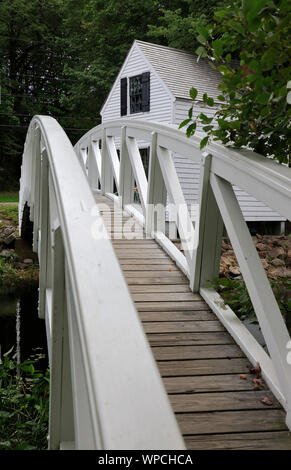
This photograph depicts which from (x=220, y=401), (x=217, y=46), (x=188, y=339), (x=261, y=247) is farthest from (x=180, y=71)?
(x=220, y=401)

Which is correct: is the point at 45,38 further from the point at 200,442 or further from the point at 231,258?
the point at 200,442

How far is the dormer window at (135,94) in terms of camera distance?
48.4ft

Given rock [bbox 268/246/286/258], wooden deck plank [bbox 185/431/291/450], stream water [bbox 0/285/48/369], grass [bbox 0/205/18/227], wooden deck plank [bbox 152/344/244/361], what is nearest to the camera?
wooden deck plank [bbox 185/431/291/450]

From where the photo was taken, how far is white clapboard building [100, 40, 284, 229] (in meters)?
13.7

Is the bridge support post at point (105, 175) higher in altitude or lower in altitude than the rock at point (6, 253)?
higher

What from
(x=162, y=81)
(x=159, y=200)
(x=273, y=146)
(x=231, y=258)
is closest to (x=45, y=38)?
(x=162, y=81)

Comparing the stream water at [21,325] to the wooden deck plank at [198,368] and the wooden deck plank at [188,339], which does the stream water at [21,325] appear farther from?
the wooden deck plank at [198,368]

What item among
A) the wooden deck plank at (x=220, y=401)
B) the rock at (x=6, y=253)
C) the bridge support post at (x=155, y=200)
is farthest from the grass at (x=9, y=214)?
the wooden deck plank at (x=220, y=401)

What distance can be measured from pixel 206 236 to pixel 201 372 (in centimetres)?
99

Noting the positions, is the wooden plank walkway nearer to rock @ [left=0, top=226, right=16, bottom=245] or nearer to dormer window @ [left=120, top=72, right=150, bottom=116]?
rock @ [left=0, top=226, right=16, bottom=245]

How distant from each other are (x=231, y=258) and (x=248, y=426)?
1057 cm

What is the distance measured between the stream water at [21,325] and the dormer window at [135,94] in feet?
23.3

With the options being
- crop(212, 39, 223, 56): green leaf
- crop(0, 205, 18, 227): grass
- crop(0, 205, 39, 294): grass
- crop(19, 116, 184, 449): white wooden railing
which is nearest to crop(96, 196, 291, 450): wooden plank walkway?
crop(19, 116, 184, 449): white wooden railing
